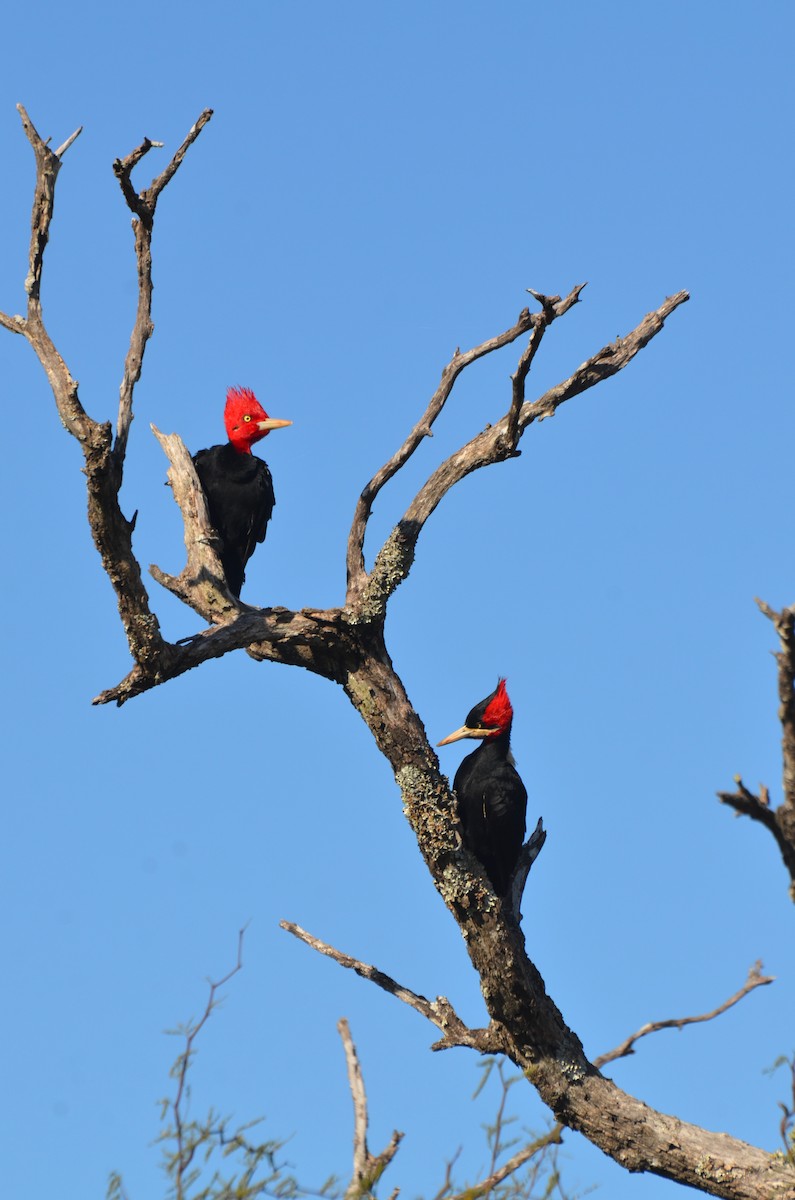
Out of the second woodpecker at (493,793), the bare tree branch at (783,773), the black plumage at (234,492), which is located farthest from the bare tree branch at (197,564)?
the bare tree branch at (783,773)

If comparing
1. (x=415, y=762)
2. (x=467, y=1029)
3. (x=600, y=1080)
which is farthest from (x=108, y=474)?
(x=600, y=1080)

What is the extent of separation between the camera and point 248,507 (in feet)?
24.7

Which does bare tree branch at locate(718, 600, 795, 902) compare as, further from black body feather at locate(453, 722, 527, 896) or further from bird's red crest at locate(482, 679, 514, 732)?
bird's red crest at locate(482, 679, 514, 732)

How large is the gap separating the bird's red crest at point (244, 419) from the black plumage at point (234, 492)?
0.24ft

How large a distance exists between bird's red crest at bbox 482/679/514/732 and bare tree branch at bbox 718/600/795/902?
10.8 feet

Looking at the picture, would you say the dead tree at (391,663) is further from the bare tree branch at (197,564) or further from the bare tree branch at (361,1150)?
the bare tree branch at (361,1150)

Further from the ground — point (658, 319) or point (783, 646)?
point (658, 319)

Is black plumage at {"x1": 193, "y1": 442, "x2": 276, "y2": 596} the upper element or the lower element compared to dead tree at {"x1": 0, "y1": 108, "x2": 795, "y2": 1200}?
upper

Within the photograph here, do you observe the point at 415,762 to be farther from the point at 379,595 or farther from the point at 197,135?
the point at 197,135

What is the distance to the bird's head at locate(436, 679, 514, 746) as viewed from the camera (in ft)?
21.4

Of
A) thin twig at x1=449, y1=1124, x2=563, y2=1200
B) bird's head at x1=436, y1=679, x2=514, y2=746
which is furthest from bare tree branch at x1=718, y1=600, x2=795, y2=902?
bird's head at x1=436, y1=679, x2=514, y2=746

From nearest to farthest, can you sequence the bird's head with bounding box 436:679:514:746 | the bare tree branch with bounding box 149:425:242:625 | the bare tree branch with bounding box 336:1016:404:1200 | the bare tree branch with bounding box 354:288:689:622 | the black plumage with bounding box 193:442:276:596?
the bare tree branch with bounding box 336:1016:404:1200, the bare tree branch with bounding box 354:288:689:622, the bare tree branch with bounding box 149:425:242:625, the bird's head with bounding box 436:679:514:746, the black plumage with bounding box 193:442:276:596

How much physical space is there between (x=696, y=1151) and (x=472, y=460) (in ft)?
9.06

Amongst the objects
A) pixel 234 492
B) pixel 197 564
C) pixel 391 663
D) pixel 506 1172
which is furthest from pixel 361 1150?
pixel 234 492
